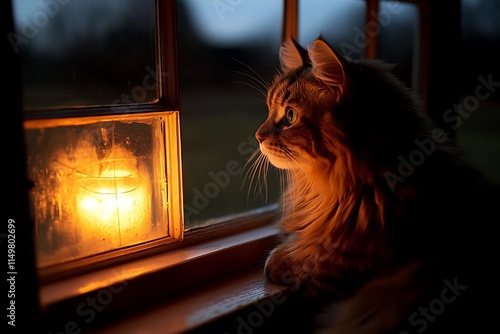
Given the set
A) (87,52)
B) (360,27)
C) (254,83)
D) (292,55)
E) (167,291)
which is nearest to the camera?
(87,52)

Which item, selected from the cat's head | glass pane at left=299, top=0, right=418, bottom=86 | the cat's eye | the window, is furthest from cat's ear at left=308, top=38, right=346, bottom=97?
glass pane at left=299, top=0, right=418, bottom=86

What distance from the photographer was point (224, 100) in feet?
5.85

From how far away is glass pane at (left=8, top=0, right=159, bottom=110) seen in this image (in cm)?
103

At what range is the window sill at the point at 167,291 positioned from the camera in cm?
107

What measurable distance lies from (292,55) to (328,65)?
0.99 feet

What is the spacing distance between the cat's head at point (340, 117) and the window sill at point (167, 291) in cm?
32

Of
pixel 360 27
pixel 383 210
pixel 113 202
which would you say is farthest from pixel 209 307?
pixel 360 27

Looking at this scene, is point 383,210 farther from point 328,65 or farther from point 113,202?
point 113,202

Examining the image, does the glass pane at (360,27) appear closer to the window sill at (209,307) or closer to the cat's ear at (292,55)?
the cat's ear at (292,55)

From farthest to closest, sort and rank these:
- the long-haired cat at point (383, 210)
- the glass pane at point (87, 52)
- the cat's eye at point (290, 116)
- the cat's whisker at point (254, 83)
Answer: the cat's whisker at point (254, 83), the cat's eye at point (290, 116), the long-haired cat at point (383, 210), the glass pane at point (87, 52)

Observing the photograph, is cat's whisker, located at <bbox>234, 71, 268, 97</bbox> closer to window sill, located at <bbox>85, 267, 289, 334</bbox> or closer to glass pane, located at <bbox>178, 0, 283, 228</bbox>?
glass pane, located at <bbox>178, 0, 283, 228</bbox>

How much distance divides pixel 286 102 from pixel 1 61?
0.73m

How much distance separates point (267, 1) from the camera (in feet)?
5.30

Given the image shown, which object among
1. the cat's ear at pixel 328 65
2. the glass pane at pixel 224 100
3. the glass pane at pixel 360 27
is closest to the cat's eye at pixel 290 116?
the cat's ear at pixel 328 65
